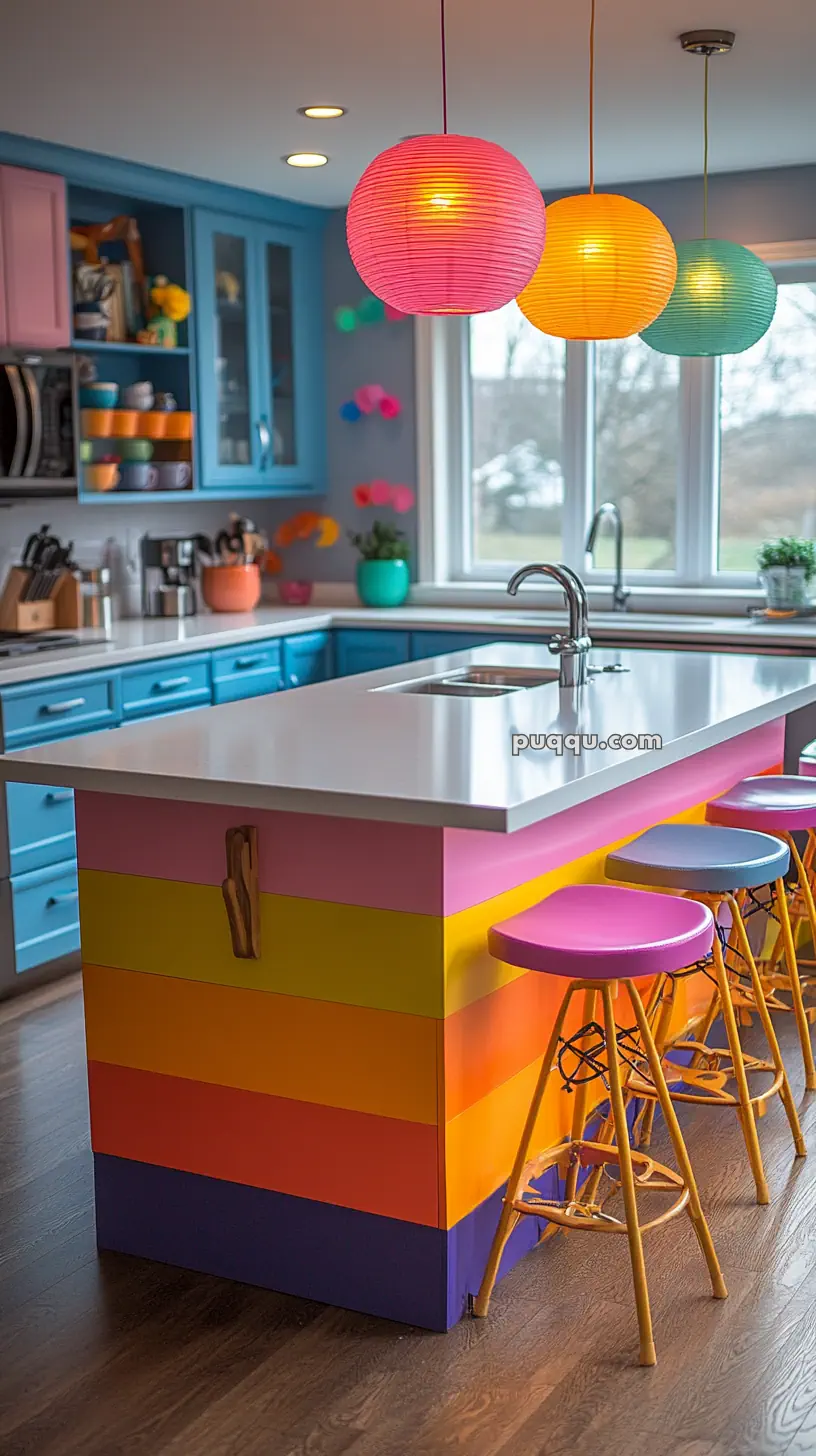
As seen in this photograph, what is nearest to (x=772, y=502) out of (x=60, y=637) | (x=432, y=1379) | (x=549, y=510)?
(x=549, y=510)

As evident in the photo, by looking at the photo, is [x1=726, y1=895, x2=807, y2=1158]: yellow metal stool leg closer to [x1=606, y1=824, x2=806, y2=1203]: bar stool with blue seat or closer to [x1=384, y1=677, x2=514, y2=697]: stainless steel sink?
[x1=606, y1=824, x2=806, y2=1203]: bar stool with blue seat

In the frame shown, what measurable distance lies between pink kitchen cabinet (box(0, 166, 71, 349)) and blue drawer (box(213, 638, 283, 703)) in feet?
3.62

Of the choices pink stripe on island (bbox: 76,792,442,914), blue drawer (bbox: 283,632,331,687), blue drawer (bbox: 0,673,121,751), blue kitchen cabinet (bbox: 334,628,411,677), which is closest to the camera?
pink stripe on island (bbox: 76,792,442,914)

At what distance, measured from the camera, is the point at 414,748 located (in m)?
2.69

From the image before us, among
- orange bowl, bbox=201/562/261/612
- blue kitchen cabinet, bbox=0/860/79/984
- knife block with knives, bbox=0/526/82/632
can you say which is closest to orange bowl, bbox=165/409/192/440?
orange bowl, bbox=201/562/261/612

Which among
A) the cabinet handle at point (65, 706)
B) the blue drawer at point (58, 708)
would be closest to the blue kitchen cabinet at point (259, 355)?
the blue drawer at point (58, 708)

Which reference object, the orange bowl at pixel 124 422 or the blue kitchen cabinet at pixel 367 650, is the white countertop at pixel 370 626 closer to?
the blue kitchen cabinet at pixel 367 650

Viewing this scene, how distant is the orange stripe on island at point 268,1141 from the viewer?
2.46 m

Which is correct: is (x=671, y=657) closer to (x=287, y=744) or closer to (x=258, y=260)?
(x=287, y=744)

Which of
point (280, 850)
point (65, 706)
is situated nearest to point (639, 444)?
point (65, 706)

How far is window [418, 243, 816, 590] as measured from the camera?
532 cm

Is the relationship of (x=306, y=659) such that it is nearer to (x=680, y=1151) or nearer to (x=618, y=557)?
(x=618, y=557)

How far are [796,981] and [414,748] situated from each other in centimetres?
117

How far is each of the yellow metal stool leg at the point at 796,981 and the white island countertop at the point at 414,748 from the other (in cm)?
39
